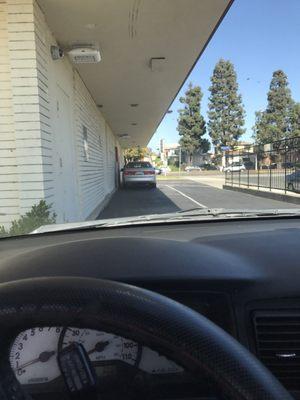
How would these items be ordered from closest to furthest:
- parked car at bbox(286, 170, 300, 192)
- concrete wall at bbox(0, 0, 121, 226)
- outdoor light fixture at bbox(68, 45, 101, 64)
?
1. concrete wall at bbox(0, 0, 121, 226)
2. outdoor light fixture at bbox(68, 45, 101, 64)
3. parked car at bbox(286, 170, 300, 192)

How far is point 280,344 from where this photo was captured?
1877 mm

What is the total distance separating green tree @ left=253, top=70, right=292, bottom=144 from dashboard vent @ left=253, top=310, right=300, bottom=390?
73527mm

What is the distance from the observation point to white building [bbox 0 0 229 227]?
706 centimetres

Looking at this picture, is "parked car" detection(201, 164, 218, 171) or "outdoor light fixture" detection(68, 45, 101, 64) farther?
"parked car" detection(201, 164, 218, 171)

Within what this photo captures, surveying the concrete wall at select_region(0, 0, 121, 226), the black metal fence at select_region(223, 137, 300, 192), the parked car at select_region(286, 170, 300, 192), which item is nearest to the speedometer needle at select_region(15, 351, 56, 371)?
the concrete wall at select_region(0, 0, 121, 226)

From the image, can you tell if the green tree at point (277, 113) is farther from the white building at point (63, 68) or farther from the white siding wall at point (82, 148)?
the white building at point (63, 68)

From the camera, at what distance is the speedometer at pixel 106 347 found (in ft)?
5.72

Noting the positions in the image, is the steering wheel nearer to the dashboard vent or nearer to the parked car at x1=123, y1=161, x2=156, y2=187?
the dashboard vent

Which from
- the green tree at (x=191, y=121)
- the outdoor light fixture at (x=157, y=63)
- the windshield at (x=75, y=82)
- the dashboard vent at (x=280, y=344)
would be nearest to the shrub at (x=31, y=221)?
the windshield at (x=75, y=82)

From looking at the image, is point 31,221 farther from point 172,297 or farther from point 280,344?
point 280,344

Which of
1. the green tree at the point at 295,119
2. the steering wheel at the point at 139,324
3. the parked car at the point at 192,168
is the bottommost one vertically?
the parked car at the point at 192,168

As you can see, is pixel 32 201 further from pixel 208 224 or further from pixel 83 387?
pixel 83 387

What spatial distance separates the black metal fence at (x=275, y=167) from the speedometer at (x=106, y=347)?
17.8 meters

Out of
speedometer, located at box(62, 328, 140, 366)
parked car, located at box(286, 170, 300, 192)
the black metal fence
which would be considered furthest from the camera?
the black metal fence
